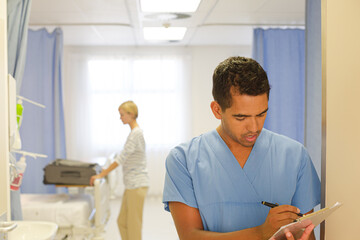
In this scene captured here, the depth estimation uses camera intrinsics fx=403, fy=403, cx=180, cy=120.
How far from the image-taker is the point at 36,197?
3568mm

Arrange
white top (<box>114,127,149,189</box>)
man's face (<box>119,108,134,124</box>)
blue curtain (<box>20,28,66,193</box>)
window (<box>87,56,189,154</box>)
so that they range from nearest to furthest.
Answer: white top (<box>114,127,149,189</box>), man's face (<box>119,108,134,124</box>), blue curtain (<box>20,28,66,193</box>), window (<box>87,56,189,154</box>)

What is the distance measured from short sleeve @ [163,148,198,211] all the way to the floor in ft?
8.75

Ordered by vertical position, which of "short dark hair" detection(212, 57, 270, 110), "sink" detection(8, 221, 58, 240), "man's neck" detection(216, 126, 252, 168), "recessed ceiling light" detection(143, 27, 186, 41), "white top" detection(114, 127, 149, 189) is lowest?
"sink" detection(8, 221, 58, 240)

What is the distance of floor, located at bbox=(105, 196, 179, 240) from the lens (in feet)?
13.0

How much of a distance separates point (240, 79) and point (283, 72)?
2884mm

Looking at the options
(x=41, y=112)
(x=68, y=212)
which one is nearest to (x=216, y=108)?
(x=68, y=212)

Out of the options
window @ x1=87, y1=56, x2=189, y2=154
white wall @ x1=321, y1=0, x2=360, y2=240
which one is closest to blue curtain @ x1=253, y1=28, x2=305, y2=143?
window @ x1=87, y1=56, x2=189, y2=154

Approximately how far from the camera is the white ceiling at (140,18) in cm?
320

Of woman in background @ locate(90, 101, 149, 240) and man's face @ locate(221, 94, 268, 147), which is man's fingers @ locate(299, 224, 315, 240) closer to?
man's face @ locate(221, 94, 268, 147)

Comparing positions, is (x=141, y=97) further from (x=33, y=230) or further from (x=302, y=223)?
(x=302, y=223)

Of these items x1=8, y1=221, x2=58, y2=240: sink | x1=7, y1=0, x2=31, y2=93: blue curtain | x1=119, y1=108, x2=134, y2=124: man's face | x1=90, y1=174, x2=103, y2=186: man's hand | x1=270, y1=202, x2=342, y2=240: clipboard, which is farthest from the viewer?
x1=90, y1=174, x2=103, y2=186: man's hand

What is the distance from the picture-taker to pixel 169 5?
2986 millimetres

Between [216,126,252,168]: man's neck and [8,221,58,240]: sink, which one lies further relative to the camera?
[8,221,58,240]: sink

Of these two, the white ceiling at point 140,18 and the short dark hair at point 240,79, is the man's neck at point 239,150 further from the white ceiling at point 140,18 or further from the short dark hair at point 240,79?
the white ceiling at point 140,18
